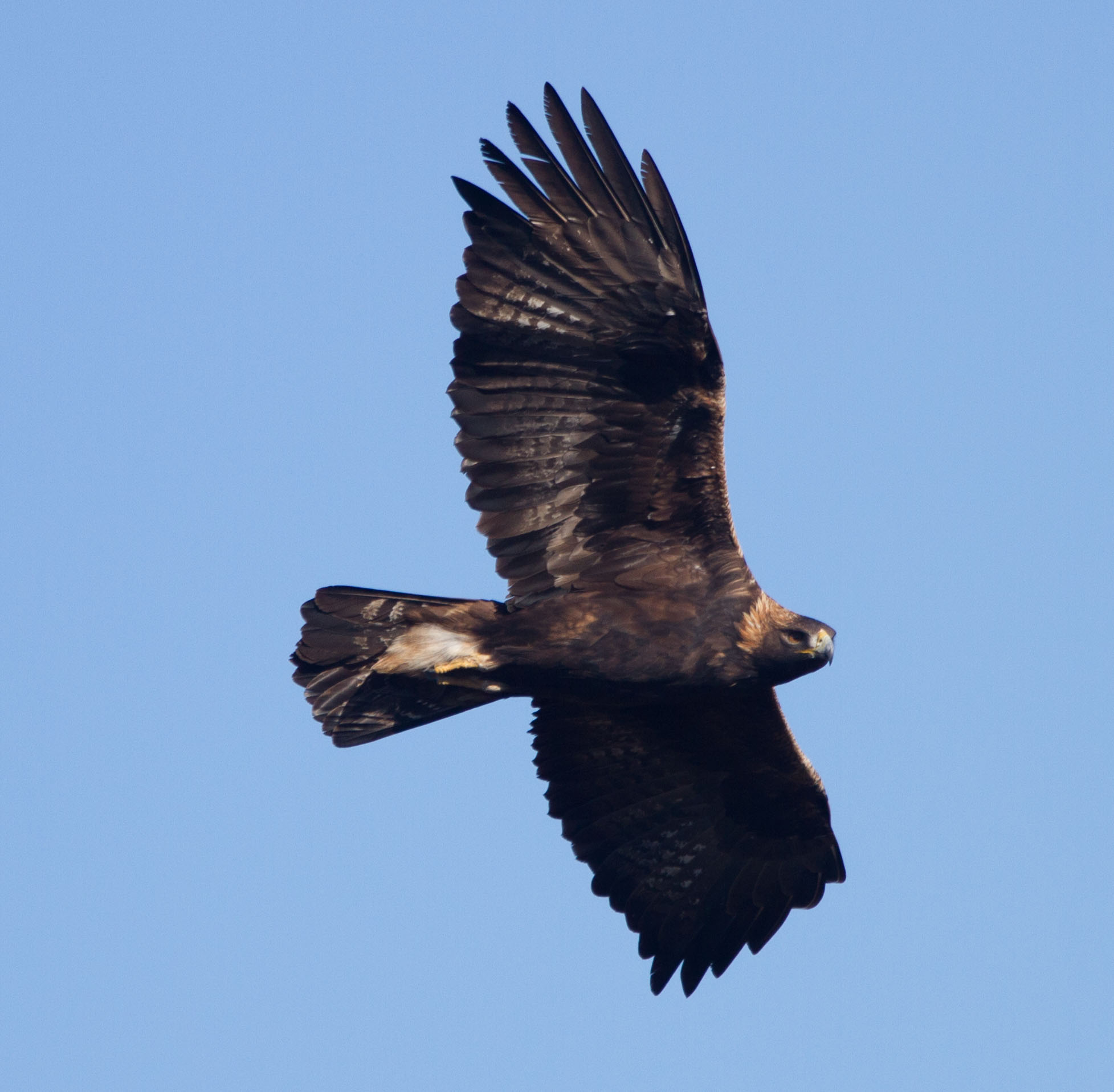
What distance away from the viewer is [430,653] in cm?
998

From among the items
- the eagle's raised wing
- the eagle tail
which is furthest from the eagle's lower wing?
the eagle's raised wing

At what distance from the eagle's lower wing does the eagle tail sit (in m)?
1.15

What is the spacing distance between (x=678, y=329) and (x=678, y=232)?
19.8 inches

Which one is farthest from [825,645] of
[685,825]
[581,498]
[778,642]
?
[685,825]

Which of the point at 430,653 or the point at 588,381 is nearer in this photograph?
the point at 588,381

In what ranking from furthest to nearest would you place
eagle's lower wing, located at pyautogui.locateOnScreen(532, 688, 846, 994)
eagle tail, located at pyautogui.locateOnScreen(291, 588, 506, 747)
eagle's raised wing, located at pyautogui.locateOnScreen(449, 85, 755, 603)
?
eagle's lower wing, located at pyautogui.locateOnScreen(532, 688, 846, 994)
eagle tail, located at pyautogui.locateOnScreen(291, 588, 506, 747)
eagle's raised wing, located at pyautogui.locateOnScreen(449, 85, 755, 603)

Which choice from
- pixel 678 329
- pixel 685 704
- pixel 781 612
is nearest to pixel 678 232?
pixel 678 329

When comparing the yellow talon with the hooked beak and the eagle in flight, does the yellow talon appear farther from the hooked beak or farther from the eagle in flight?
the hooked beak

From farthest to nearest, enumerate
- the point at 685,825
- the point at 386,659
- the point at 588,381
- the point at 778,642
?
the point at 685,825, the point at 386,659, the point at 778,642, the point at 588,381

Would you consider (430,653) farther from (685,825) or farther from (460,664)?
(685,825)

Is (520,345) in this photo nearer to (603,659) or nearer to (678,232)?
(678,232)

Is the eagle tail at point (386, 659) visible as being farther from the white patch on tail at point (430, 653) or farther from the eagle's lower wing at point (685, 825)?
the eagle's lower wing at point (685, 825)

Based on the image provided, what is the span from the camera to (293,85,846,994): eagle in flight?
9.43m

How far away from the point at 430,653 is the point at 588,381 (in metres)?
1.75
